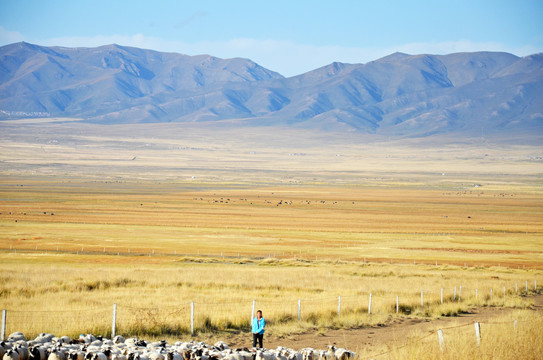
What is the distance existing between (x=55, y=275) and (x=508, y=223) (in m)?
58.2

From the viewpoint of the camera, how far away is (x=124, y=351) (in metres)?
14.2

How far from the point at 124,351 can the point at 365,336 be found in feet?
27.6

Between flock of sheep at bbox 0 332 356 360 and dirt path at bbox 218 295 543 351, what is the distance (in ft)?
7.93

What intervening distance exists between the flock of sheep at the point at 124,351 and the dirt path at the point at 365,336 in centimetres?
242

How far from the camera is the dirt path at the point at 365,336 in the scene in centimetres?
1861

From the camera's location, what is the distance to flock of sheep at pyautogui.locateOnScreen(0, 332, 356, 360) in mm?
13586

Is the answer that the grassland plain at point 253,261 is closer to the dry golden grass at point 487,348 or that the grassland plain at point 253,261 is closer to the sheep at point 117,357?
the dry golden grass at point 487,348

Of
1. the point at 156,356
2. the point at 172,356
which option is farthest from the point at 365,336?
the point at 156,356

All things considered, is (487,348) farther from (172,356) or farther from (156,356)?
→ (156,356)

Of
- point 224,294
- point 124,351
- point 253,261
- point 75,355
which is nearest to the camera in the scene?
point 75,355

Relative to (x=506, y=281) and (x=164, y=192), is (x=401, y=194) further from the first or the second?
(x=506, y=281)

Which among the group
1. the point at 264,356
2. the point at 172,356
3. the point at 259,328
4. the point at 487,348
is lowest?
the point at 264,356

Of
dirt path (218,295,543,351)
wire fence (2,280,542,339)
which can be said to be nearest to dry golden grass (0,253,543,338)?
wire fence (2,280,542,339)

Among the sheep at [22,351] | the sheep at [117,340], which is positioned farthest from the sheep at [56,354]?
the sheep at [117,340]
